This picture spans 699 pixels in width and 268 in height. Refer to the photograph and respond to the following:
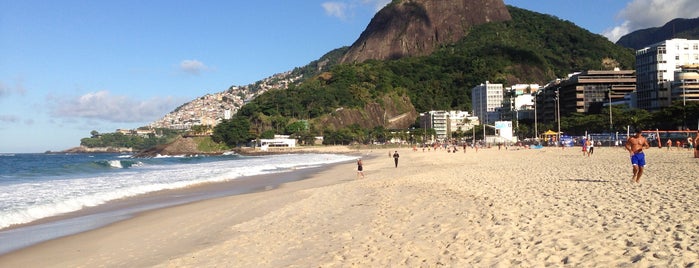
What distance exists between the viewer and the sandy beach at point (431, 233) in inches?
259

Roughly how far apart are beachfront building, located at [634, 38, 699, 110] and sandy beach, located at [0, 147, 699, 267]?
296 feet

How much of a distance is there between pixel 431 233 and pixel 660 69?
103239 mm

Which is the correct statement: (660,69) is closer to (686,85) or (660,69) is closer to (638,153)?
(686,85)

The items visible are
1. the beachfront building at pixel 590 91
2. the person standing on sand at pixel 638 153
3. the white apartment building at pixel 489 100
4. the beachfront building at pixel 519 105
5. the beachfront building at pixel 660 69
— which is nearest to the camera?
the person standing on sand at pixel 638 153

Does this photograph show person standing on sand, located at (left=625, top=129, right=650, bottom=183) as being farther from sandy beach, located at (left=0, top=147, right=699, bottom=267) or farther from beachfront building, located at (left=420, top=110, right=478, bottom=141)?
beachfront building, located at (left=420, top=110, right=478, bottom=141)

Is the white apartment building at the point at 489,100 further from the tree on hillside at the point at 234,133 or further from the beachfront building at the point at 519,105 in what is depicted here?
the tree on hillside at the point at 234,133

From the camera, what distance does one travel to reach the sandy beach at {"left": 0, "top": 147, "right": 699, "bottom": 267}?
6.58m

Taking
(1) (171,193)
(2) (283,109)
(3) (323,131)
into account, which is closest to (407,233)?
(1) (171,193)

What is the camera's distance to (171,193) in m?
21.9

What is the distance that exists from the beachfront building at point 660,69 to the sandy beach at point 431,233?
90.1 m

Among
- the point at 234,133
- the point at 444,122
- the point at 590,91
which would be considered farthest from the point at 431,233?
the point at 444,122

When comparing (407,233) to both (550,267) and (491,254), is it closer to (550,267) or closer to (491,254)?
(491,254)

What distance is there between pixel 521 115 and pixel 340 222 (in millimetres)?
143979

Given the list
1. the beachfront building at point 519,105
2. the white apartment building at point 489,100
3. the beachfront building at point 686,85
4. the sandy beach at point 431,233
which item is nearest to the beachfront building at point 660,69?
the beachfront building at point 686,85
